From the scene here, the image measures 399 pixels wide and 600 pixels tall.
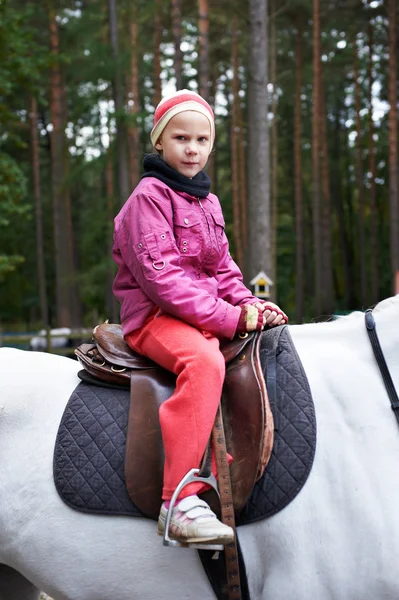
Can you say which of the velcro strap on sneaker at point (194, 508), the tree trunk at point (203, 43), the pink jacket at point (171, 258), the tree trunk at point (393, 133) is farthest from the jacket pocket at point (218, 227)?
the tree trunk at point (393, 133)

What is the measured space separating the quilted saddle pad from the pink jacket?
0.83 ft

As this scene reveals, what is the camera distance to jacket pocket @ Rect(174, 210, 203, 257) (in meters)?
2.40

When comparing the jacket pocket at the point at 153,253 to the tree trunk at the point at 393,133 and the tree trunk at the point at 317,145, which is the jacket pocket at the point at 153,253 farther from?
the tree trunk at the point at 317,145

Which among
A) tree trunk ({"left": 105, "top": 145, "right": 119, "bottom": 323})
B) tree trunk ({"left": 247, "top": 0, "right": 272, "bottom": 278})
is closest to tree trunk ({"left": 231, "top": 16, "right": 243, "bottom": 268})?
tree trunk ({"left": 105, "top": 145, "right": 119, "bottom": 323})

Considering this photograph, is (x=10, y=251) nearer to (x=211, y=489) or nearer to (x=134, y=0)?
(x=134, y=0)

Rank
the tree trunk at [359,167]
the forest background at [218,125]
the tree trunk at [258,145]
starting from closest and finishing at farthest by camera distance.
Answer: the tree trunk at [258,145] → the forest background at [218,125] → the tree trunk at [359,167]

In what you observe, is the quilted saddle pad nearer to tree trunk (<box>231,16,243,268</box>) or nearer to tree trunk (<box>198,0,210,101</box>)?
tree trunk (<box>198,0,210,101</box>)

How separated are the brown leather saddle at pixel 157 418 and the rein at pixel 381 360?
1.44 feet

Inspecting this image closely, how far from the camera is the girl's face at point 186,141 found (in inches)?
94.6

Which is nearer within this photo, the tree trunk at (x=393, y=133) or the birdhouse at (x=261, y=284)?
the birdhouse at (x=261, y=284)

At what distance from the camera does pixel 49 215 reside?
2781 cm

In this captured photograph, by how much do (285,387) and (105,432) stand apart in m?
0.70

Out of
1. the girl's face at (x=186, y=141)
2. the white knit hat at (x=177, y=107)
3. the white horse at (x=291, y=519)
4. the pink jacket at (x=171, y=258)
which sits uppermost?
the white knit hat at (x=177, y=107)

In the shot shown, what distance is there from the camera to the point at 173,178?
8.00ft
